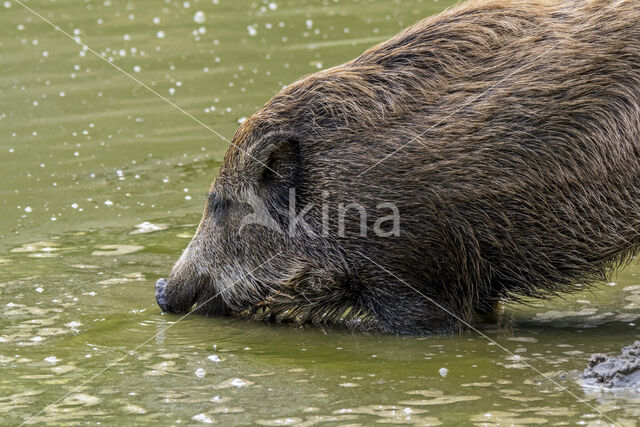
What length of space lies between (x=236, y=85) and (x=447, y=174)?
24.2 feet

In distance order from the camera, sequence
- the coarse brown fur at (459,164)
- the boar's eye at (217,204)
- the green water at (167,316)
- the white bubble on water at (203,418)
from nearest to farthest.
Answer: the white bubble on water at (203,418) → the green water at (167,316) → the coarse brown fur at (459,164) → the boar's eye at (217,204)

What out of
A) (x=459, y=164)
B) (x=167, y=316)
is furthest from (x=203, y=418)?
(x=459, y=164)

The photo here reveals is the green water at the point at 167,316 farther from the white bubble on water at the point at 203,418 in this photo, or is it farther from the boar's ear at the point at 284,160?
the boar's ear at the point at 284,160

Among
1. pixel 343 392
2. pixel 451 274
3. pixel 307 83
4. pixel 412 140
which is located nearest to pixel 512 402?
pixel 343 392

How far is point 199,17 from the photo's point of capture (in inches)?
651

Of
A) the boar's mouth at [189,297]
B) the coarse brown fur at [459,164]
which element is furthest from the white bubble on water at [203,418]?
the boar's mouth at [189,297]

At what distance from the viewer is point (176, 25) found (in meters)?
16.2

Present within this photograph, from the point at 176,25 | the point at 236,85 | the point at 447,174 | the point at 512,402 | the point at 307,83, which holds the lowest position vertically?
the point at 512,402

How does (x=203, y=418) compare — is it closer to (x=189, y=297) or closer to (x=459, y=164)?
(x=189, y=297)

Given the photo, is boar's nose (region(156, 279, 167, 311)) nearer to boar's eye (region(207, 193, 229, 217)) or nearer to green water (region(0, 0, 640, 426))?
green water (region(0, 0, 640, 426))

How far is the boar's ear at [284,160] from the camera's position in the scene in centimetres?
720

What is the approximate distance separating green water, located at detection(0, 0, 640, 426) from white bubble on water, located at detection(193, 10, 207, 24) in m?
0.85

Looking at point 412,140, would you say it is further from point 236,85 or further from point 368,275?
point 236,85

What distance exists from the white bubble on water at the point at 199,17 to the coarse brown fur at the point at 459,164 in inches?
366
